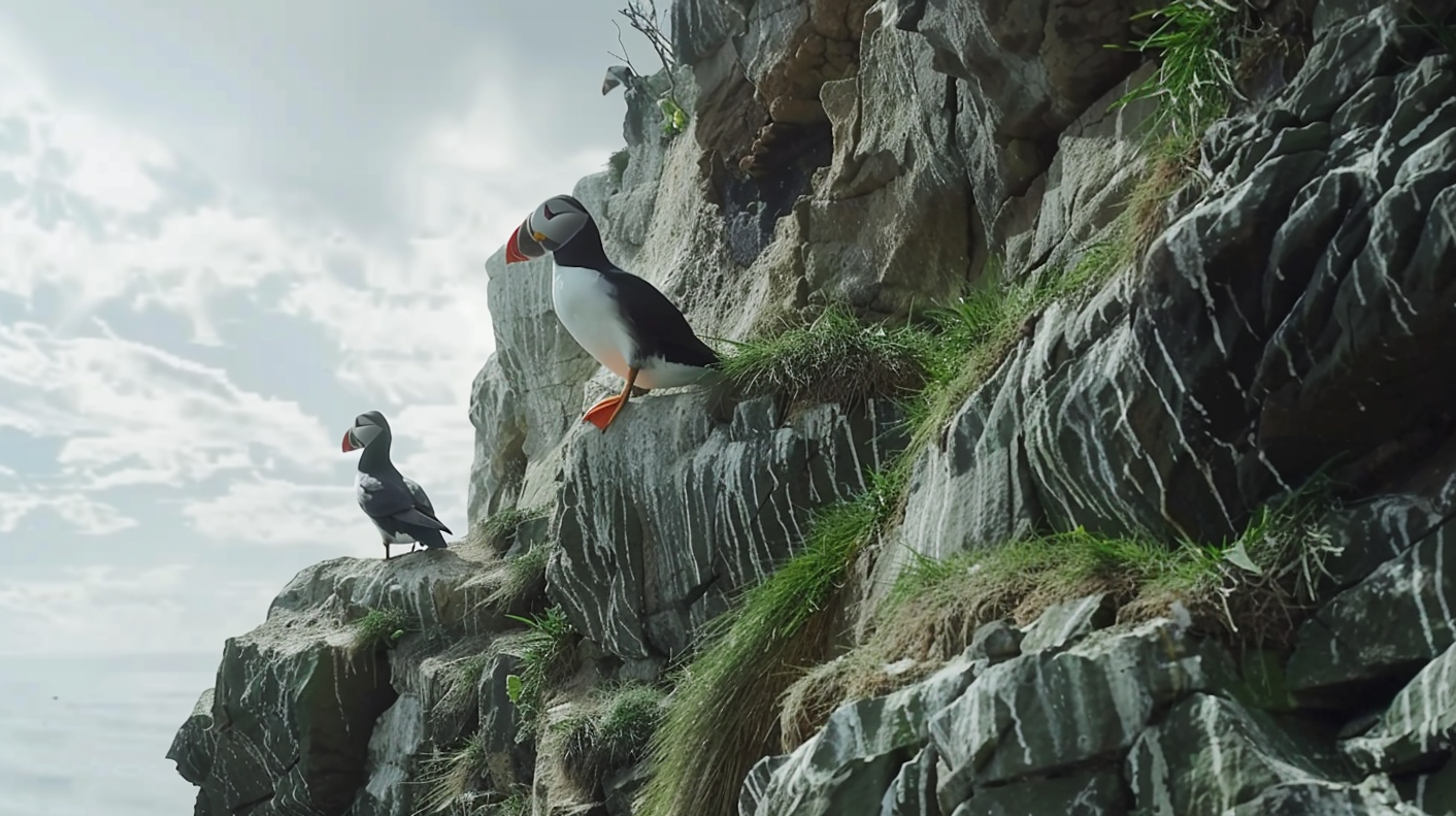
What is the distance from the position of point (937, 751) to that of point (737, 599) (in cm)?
243

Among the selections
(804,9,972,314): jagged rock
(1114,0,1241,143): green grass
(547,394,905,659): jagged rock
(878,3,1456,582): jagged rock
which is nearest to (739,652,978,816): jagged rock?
(878,3,1456,582): jagged rock

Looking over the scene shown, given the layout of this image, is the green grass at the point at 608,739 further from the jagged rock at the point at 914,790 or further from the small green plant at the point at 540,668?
the jagged rock at the point at 914,790

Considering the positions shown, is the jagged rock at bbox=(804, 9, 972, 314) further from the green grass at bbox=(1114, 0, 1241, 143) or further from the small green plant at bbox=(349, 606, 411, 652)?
the small green plant at bbox=(349, 606, 411, 652)

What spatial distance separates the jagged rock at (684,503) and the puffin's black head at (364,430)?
4068 millimetres

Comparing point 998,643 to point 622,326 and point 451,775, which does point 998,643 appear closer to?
point 622,326

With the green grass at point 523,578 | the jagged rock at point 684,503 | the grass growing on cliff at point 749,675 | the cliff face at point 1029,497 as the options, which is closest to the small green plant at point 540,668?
the cliff face at point 1029,497

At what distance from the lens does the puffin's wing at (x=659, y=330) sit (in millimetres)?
5711

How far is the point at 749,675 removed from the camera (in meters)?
4.14

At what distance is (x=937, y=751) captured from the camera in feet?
9.37

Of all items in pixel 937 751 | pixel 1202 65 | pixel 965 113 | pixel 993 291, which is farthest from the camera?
pixel 965 113

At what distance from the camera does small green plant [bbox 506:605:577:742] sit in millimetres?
6227

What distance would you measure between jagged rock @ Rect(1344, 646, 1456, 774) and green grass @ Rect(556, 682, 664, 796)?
3.32 meters

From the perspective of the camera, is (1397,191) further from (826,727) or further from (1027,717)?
(826,727)

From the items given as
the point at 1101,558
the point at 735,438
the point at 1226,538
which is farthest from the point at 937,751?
the point at 735,438
